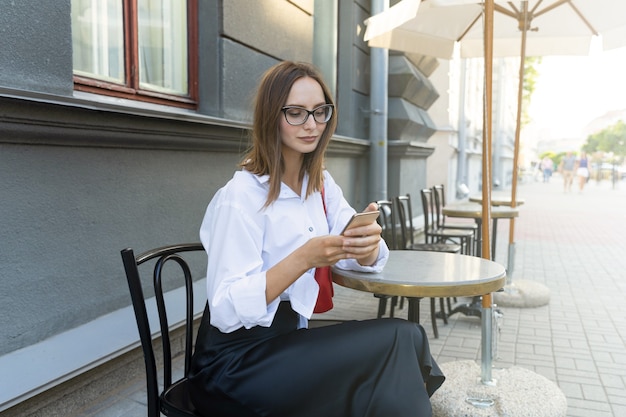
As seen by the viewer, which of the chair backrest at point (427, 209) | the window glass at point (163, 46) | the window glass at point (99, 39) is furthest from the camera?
the chair backrest at point (427, 209)

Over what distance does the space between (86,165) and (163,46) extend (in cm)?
135

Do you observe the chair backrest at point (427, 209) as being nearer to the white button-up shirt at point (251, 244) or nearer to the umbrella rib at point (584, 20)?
the umbrella rib at point (584, 20)

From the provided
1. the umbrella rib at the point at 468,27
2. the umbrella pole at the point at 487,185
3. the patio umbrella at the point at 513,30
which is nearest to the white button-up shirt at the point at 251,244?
the umbrella pole at the point at 487,185

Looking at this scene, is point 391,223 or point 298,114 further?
point 391,223

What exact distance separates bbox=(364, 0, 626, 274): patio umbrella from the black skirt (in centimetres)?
262

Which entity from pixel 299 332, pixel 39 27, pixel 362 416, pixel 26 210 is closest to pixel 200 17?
pixel 39 27

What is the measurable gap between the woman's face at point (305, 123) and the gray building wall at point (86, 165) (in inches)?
20.3

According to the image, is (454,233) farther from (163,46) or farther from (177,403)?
(177,403)

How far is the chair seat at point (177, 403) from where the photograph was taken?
172 cm

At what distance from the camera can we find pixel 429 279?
211 centimetres

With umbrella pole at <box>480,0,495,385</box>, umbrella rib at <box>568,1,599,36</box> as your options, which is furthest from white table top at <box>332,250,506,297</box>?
umbrella rib at <box>568,1,599,36</box>

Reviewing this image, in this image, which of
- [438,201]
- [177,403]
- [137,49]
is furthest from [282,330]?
[438,201]

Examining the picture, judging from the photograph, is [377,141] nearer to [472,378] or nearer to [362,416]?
[472,378]

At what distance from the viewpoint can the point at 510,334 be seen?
4.27m
